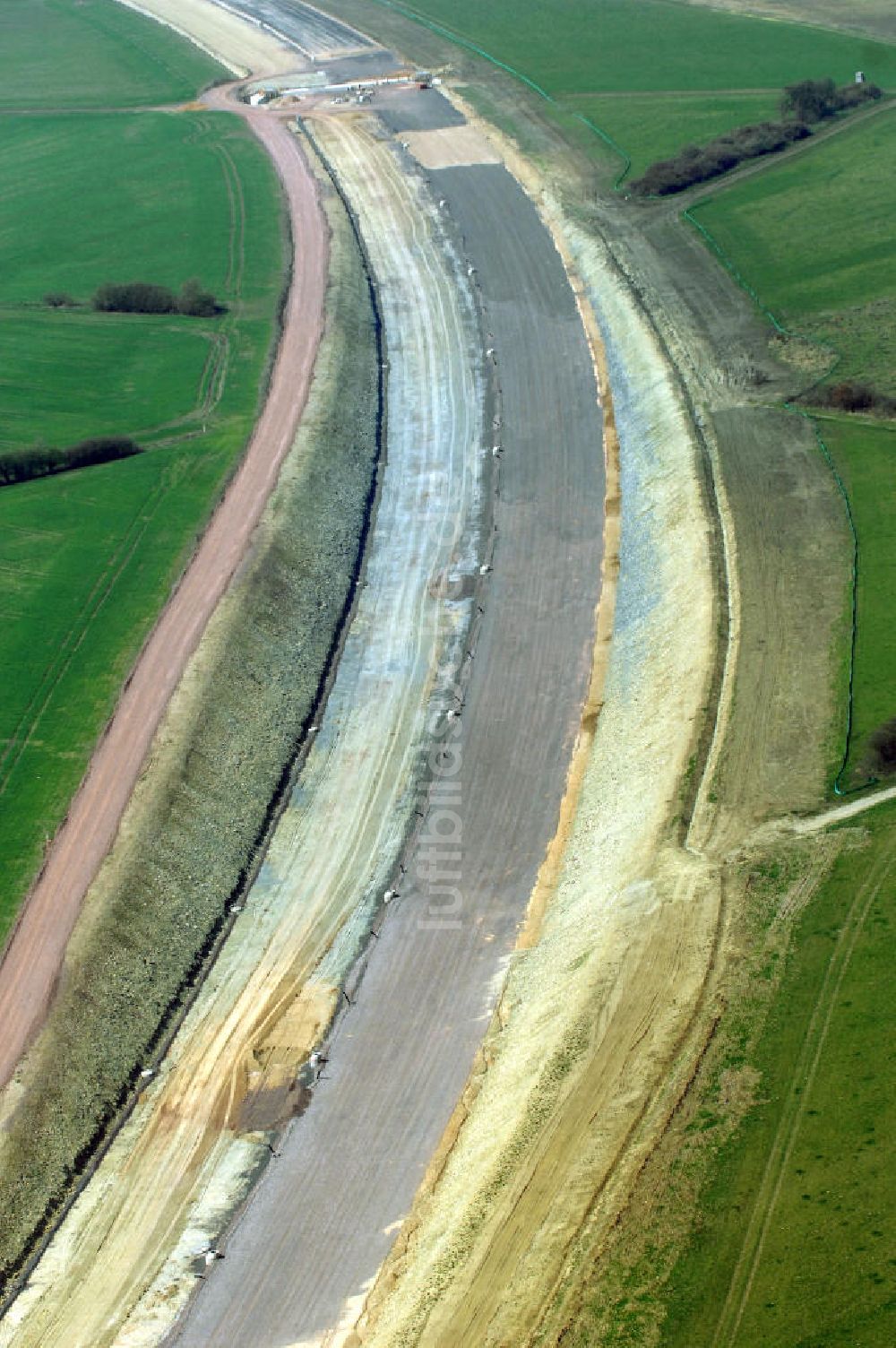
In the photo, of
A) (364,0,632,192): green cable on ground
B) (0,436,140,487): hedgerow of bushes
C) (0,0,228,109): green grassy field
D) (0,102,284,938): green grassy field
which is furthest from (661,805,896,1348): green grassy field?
(0,0,228,109): green grassy field

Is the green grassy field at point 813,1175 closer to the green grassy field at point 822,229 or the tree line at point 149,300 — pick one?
the green grassy field at point 822,229

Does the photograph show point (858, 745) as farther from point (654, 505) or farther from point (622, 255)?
point (622, 255)

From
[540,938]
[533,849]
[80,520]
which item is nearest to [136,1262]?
[540,938]

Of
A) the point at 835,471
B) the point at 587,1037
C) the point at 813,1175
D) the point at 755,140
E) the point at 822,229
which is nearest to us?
the point at 813,1175

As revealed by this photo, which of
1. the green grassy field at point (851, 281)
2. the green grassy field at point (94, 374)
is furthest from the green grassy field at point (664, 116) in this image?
the green grassy field at point (94, 374)

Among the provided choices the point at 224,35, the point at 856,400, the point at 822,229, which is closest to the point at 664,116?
the point at 822,229

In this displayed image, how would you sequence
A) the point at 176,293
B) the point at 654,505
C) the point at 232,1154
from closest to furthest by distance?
1. the point at 232,1154
2. the point at 654,505
3. the point at 176,293

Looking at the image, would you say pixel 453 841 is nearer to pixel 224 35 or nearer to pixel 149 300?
pixel 149 300
